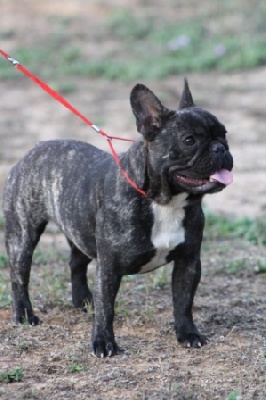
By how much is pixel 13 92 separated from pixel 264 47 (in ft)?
13.9

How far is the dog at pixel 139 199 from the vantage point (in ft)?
21.9

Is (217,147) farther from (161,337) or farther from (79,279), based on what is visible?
(79,279)

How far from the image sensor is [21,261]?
7973 millimetres

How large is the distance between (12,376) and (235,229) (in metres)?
4.44

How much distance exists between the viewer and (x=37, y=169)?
7.85m

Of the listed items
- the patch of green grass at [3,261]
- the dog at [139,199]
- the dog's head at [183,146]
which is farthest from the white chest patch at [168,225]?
the patch of green grass at [3,261]

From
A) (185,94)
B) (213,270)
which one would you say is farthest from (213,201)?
(185,94)

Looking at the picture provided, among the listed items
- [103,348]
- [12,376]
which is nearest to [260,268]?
[103,348]

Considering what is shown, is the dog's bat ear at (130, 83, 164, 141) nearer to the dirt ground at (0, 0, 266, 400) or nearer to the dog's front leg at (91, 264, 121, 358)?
the dog's front leg at (91, 264, 121, 358)

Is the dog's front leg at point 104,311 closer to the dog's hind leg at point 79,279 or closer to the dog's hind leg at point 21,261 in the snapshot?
the dog's hind leg at point 21,261

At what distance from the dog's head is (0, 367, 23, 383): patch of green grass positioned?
1.42 meters

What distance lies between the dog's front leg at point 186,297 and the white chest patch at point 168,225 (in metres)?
0.27

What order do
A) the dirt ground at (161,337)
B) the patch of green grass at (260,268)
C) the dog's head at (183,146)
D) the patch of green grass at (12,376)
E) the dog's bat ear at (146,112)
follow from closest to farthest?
1. the dirt ground at (161,337)
2. the patch of green grass at (12,376)
3. the dog's head at (183,146)
4. the dog's bat ear at (146,112)
5. the patch of green grass at (260,268)

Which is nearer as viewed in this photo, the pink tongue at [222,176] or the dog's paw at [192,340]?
the pink tongue at [222,176]
